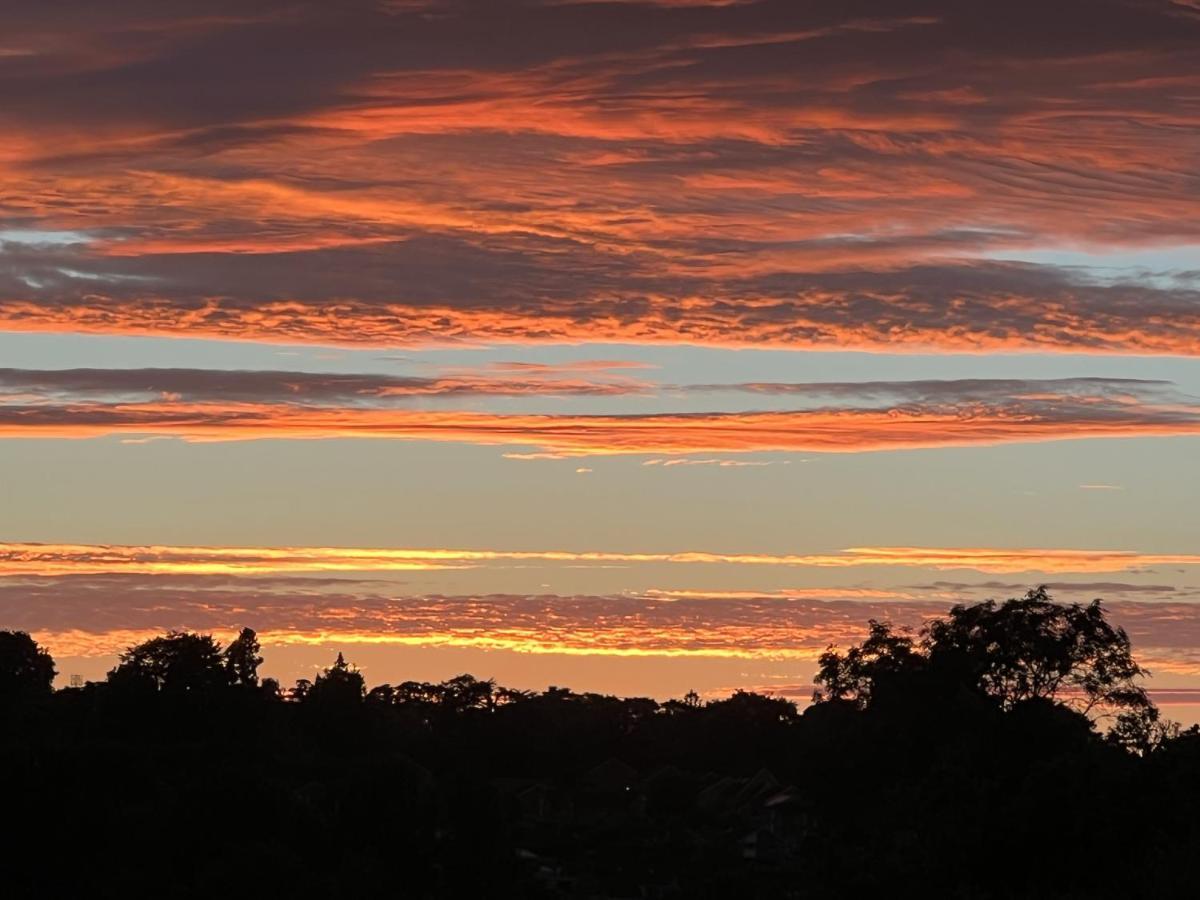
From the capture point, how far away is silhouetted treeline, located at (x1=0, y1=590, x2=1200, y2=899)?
133 ft

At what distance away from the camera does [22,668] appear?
140m

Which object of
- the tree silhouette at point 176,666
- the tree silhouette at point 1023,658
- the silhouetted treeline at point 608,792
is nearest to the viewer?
the silhouetted treeline at point 608,792

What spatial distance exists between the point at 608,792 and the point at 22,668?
120 ft

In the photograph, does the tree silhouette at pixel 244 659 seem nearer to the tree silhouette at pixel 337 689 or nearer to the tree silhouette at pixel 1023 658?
the tree silhouette at pixel 337 689

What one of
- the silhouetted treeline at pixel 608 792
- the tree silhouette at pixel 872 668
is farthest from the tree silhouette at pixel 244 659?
the tree silhouette at pixel 872 668

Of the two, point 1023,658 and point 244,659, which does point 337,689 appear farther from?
point 1023,658

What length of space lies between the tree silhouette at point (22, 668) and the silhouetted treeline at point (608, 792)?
0.46 metres

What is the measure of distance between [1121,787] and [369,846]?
3363 centimetres

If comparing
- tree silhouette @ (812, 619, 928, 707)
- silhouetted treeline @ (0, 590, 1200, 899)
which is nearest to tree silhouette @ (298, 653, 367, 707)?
silhouetted treeline @ (0, 590, 1200, 899)

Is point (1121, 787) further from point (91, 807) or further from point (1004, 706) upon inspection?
point (1004, 706)

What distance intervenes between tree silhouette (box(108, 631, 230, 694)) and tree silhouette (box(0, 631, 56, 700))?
515cm

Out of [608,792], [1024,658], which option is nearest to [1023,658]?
[1024,658]

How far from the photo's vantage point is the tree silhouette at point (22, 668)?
367 ft

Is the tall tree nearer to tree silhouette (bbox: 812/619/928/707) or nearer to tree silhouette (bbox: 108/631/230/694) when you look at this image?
tree silhouette (bbox: 812/619/928/707)
